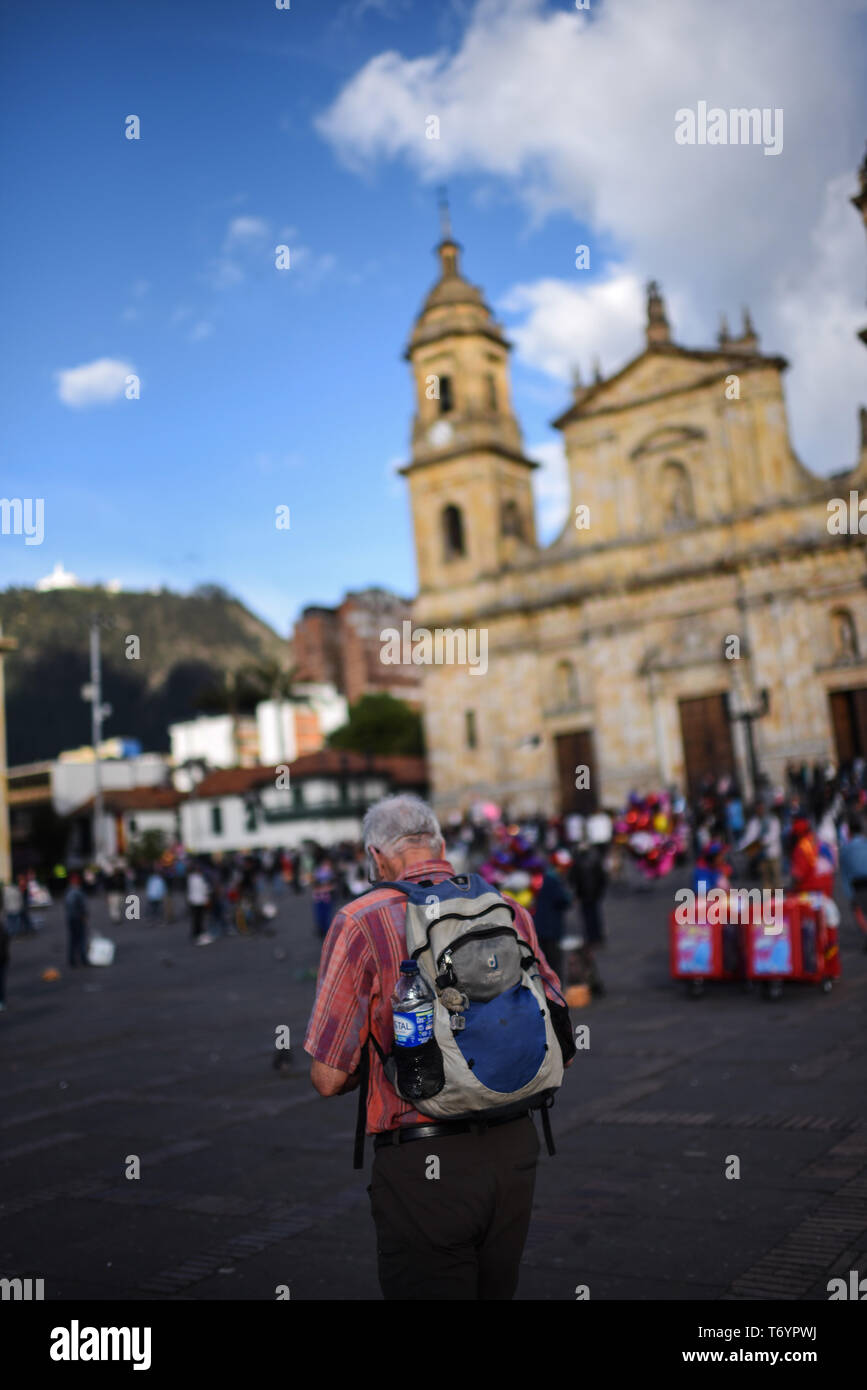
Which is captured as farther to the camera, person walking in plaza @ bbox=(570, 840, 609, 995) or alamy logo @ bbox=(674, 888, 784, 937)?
person walking in plaza @ bbox=(570, 840, 609, 995)

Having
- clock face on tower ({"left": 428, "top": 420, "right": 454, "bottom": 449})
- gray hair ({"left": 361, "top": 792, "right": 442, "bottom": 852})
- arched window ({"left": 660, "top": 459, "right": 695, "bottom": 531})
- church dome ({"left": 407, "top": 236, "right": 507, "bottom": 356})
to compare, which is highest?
church dome ({"left": 407, "top": 236, "right": 507, "bottom": 356})

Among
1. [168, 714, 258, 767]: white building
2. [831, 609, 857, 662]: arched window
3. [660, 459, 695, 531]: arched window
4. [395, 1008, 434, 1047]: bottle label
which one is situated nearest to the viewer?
[395, 1008, 434, 1047]: bottle label

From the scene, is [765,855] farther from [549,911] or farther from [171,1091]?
[171,1091]

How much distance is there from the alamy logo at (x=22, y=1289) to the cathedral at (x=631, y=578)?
33576mm

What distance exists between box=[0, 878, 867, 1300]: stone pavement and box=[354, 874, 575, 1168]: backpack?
1.97 m

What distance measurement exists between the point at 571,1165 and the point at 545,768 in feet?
122

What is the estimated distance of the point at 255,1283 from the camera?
15.2 ft

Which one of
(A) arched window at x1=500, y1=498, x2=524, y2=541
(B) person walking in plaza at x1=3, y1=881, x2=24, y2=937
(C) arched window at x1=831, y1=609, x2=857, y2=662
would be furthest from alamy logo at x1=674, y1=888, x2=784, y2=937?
(A) arched window at x1=500, y1=498, x2=524, y2=541

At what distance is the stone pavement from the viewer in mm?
4629

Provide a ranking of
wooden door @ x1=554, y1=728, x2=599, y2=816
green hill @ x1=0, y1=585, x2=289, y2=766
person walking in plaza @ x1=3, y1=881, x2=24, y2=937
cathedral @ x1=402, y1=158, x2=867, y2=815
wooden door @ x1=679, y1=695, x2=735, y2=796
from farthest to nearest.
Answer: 1. green hill @ x1=0, y1=585, x2=289, y2=766
2. wooden door @ x1=554, y1=728, x2=599, y2=816
3. wooden door @ x1=679, y1=695, x2=735, y2=796
4. cathedral @ x1=402, y1=158, x2=867, y2=815
5. person walking in plaza @ x1=3, y1=881, x2=24, y2=937

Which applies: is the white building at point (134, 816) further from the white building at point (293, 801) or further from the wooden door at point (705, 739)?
the wooden door at point (705, 739)

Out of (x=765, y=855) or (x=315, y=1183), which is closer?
(x=315, y=1183)
